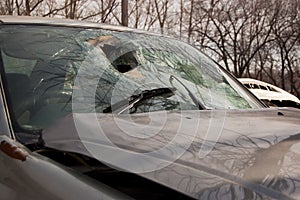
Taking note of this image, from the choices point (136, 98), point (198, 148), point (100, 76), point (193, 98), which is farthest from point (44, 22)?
point (198, 148)

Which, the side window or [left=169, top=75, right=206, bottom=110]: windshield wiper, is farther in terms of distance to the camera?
[left=169, top=75, right=206, bottom=110]: windshield wiper

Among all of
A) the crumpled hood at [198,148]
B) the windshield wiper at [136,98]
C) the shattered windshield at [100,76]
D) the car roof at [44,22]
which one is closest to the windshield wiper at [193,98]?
the shattered windshield at [100,76]

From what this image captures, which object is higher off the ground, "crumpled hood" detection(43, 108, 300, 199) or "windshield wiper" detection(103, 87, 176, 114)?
"crumpled hood" detection(43, 108, 300, 199)

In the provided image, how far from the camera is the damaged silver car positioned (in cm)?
132

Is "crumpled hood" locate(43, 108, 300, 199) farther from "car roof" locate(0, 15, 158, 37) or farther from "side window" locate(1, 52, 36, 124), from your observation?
"car roof" locate(0, 15, 158, 37)

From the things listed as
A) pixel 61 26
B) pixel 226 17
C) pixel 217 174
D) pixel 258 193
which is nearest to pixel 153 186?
pixel 217 174

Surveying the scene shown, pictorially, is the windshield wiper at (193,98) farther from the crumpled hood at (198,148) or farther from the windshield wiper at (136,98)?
the crumpled hood at (198,148)

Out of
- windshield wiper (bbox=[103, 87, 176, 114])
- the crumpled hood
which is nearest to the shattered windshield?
windshield wiper (bbox=[103, 87, 176, 114])

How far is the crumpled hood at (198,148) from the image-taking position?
4.06 feet

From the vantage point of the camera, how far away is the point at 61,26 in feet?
8.63

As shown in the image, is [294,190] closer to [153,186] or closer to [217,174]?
[217,174]

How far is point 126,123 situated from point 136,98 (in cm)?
46

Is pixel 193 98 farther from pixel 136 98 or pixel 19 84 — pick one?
pixel 19 84

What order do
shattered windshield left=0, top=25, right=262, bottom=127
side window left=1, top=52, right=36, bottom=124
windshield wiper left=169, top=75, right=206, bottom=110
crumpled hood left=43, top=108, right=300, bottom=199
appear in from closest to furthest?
crumpled hood left=43, top=108, right=300, bottom=199 → side window left=1, top=52, right=36, bottom=124 → shattered windshield left=0, top=25, right=262, bottom=127 → windshield wiper left=169, top=75, right=206, bottom=110
